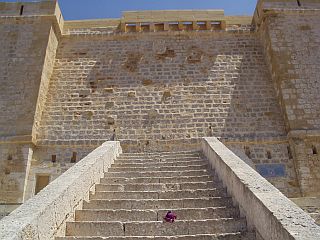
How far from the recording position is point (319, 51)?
1141 cm

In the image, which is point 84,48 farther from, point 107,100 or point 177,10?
point 177,10

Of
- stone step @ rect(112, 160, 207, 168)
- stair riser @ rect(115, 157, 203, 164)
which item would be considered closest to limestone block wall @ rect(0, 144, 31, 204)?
stair riser @ rect(115, 157, 203, 164)

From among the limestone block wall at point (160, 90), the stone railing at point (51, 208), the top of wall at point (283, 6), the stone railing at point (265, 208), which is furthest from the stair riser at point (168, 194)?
the top of wall at point (283, 6)

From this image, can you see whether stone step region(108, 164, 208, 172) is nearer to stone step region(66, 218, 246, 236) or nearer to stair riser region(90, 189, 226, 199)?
stair riser region(90, 189, 226, 199)

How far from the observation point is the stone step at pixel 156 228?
3654 mm

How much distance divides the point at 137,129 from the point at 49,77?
362 cm

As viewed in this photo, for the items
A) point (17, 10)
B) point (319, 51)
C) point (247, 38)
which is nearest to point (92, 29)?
point (17, 10)

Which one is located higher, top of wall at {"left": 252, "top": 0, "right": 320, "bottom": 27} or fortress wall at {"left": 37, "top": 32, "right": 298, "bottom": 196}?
top of wall at {"left": 252, "top": 0, "right": 320, "bottom": 27}

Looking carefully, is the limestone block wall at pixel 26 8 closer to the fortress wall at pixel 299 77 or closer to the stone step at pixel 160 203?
the fortress wall at pixel 299 77

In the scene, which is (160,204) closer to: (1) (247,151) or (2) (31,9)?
(1) (247,151)

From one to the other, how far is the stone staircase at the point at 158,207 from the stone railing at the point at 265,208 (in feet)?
0.53

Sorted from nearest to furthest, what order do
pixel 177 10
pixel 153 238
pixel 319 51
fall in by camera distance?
1. pixel 153 238
2. pixel 319 51
3. pixel 177 10

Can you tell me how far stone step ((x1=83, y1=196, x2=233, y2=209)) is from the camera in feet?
14.6

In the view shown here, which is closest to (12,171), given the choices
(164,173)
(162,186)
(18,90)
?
(18,90)
